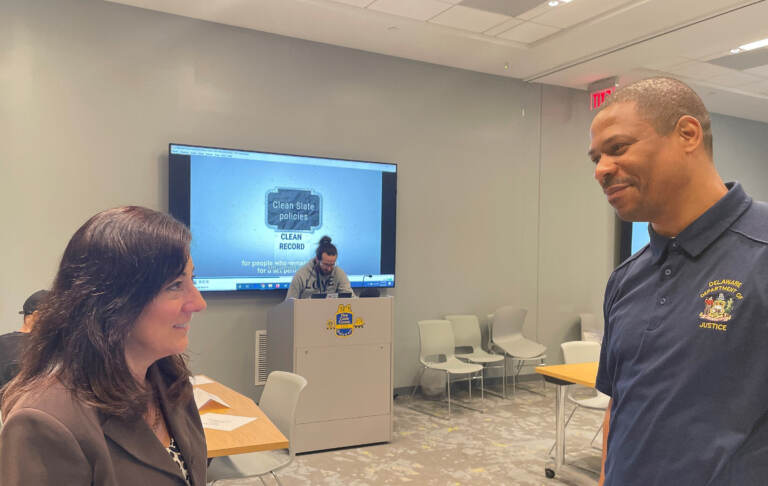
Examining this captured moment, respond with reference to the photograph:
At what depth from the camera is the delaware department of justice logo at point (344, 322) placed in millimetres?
4854

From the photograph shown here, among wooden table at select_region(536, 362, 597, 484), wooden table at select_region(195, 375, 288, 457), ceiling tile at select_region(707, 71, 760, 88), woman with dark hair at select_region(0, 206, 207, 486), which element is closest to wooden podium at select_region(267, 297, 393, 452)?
wooden table at select_region(536, 362, 597, 484)

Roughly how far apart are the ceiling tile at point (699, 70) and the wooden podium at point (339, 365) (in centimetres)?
430

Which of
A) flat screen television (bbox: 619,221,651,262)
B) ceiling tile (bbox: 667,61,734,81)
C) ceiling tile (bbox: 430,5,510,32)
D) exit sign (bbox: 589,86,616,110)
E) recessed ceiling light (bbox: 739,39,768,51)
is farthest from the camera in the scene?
flat screen television (bbox: 619,221,651,262)

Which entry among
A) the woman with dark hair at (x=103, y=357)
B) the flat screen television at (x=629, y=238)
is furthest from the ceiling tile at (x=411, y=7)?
the woman with dark hair at (x=103, y=357)

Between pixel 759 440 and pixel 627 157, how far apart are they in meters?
0.58

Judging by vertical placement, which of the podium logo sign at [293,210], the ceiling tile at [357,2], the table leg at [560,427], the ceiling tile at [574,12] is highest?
the ceiling tile at [574,12]

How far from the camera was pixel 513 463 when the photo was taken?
14.9ft

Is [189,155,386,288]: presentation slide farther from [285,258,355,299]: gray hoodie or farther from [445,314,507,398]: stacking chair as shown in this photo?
[445,314,507,398]: stacking chair

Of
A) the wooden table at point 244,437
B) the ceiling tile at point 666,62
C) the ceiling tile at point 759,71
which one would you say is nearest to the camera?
the wooden table at point 244,437

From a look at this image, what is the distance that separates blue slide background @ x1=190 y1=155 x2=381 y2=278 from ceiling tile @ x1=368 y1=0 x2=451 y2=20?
5.13 feet

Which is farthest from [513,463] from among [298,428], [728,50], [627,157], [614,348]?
[728,50]

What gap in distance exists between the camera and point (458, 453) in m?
4.76

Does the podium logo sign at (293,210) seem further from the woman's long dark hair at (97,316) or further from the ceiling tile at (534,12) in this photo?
the woman's long dark hair at (97,316)

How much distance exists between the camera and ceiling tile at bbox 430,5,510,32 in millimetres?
5266
